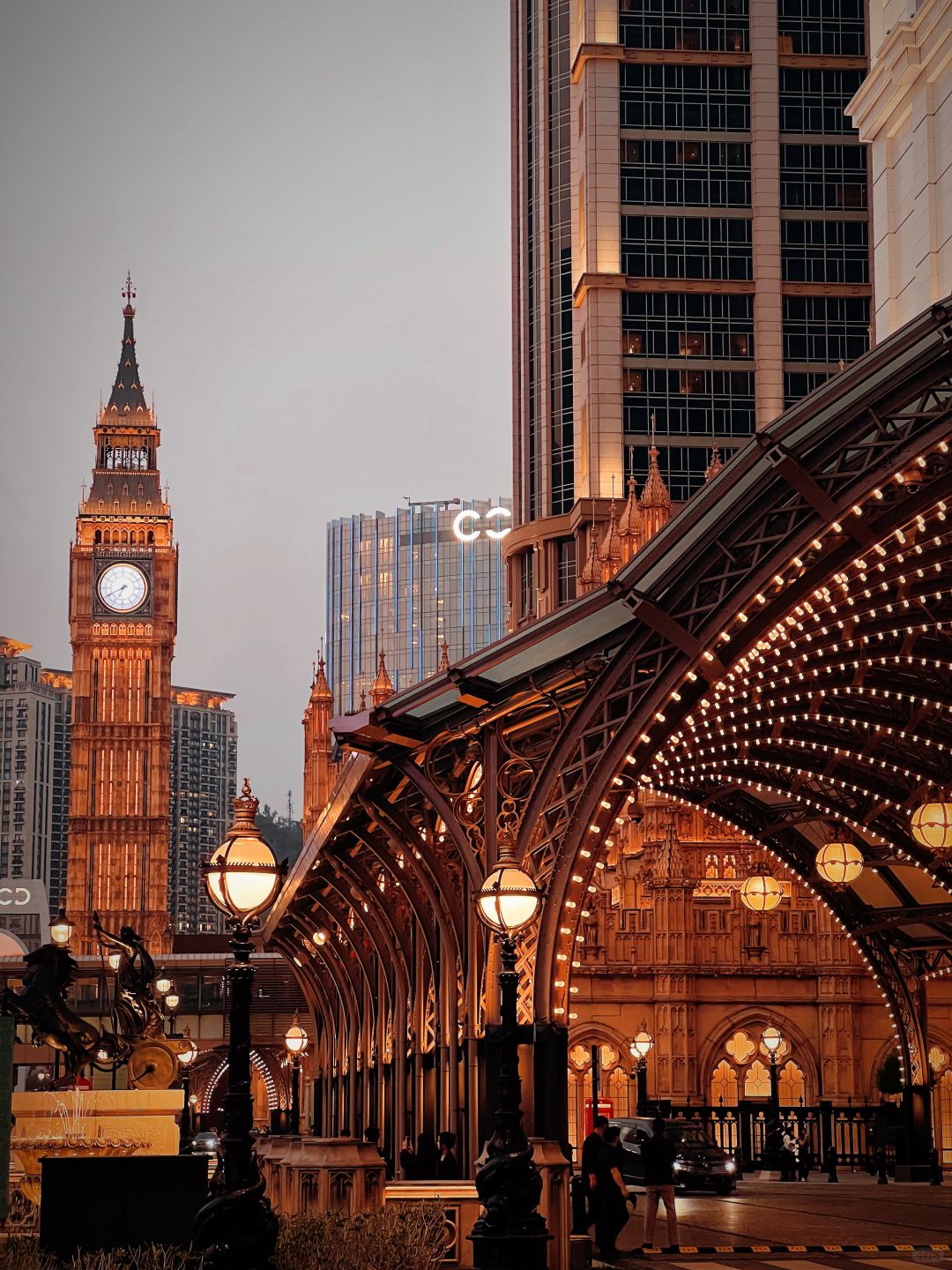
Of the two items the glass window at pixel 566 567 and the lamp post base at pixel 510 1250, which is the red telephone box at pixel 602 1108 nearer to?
the lamp post base at pixel 510 1250

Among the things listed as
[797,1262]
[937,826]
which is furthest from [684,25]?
[797,1262]

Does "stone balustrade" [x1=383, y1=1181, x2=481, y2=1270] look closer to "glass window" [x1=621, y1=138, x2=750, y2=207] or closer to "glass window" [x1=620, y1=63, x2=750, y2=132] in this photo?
"glass window" [x1=621, y1=138, x2=750, y2=207]

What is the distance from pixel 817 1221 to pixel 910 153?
12786 mm

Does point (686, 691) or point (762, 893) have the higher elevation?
point (686, 691)

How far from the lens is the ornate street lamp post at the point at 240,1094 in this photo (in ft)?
35.3

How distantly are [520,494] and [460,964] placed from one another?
65.9 metres

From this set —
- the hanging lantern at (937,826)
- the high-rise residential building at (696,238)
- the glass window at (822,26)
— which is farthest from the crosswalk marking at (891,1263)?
the glass window at (822,26)

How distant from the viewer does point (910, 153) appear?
75.5ft

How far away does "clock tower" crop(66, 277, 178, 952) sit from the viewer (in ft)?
464

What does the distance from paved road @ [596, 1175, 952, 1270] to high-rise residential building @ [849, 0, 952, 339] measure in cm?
990

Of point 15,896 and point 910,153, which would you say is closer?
point 910,153

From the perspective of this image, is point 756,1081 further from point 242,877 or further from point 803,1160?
point 242,877

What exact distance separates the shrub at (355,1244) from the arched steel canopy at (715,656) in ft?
22.7

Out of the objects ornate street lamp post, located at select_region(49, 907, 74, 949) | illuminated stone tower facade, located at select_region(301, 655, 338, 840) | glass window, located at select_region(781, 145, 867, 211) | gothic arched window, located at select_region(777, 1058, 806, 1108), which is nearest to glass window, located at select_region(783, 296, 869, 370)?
glass window, located at select_region(781, 145, 867, 211)
